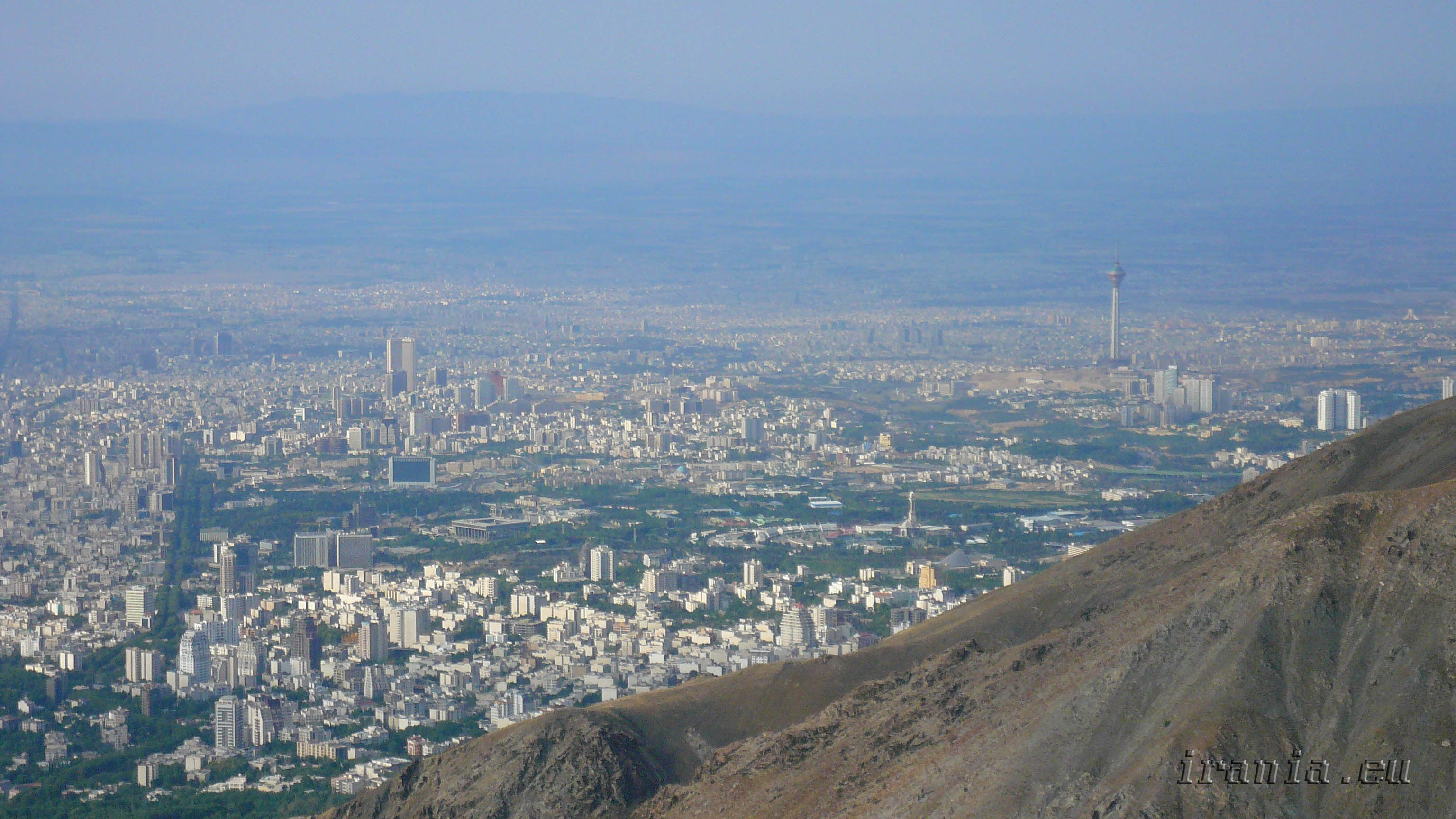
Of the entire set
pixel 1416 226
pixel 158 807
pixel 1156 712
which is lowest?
pixel 158 807

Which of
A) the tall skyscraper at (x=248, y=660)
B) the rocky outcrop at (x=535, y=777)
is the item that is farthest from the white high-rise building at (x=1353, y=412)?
the rocky outcrop at (x=535, y=777)

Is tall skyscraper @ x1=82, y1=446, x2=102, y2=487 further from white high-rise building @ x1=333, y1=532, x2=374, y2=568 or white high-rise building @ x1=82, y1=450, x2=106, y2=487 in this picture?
white high-rise building @ x1=333, y1=532, x2=374, y2=568

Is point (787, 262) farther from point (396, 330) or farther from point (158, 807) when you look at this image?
point (158, 807)

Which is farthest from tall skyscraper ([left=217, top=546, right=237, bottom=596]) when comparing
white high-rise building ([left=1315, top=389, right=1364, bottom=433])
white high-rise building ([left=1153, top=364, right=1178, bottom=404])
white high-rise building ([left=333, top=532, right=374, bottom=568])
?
white high-rise building ([left=1153, top=364, right=1178, bottom=404])

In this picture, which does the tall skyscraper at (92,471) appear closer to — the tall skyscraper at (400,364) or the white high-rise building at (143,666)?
the tall skyscraper at (400,364)

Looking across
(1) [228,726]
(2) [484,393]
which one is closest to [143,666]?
(1) [228,726]

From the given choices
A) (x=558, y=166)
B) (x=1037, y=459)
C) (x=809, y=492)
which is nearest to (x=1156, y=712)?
(x=809, y=492)

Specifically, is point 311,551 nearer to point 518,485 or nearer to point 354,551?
point 354,551
